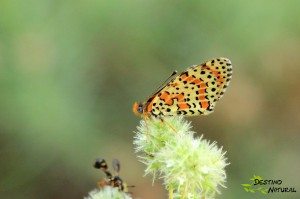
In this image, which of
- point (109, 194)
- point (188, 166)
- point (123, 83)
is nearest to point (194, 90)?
point (188, 166)

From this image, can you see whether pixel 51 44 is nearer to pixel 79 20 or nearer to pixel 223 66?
pixel 79 20

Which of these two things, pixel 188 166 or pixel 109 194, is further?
pixel 188 166

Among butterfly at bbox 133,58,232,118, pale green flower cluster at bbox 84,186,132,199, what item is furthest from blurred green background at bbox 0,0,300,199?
pale green flower cluster at bbox 84,186,132,199

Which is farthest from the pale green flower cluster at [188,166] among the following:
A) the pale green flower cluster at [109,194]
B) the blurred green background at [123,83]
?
the blurred green background at [123,83]

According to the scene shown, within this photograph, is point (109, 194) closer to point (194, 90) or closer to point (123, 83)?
point (194, 90)

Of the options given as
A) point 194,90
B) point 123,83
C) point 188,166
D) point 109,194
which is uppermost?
point 123,83

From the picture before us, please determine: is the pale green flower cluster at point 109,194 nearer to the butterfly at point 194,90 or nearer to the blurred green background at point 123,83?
the butterfly at point 194,90

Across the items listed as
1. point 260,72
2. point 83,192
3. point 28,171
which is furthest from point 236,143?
point 28,171
